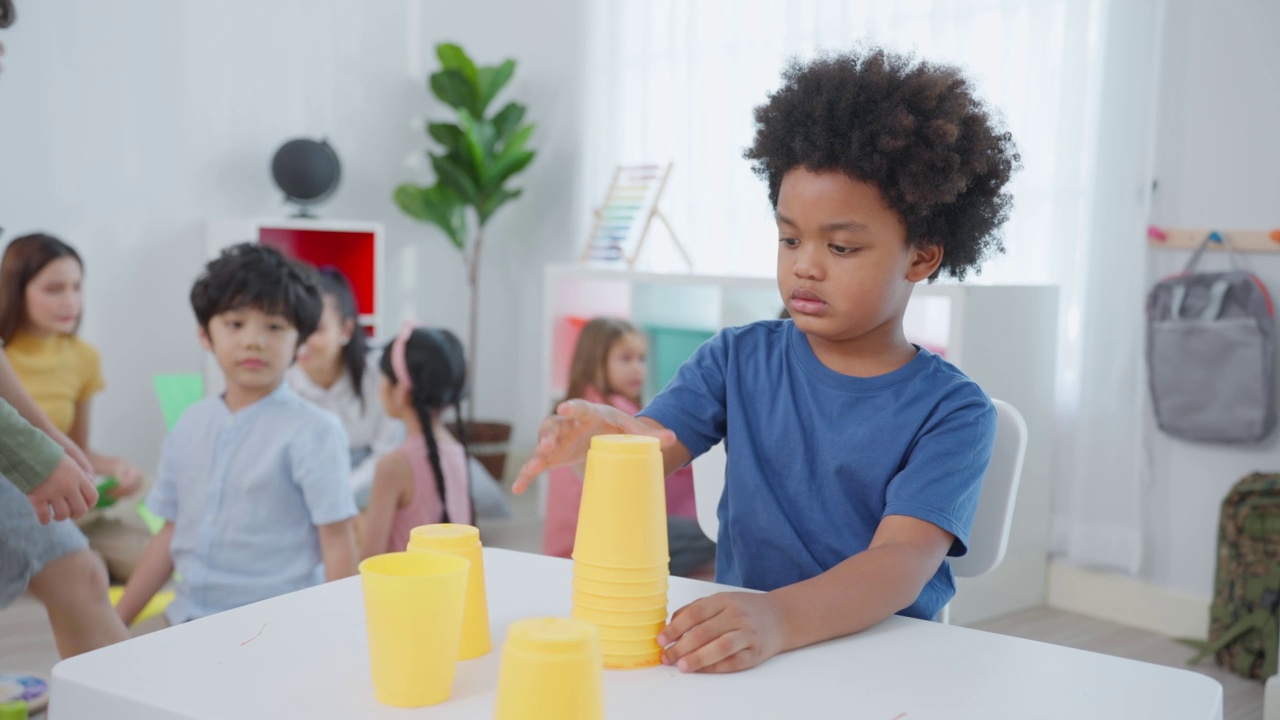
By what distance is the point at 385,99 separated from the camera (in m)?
4.86

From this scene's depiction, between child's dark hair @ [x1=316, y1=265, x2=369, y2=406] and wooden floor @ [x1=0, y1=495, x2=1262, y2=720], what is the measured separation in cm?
115

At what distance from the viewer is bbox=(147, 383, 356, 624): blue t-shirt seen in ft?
6.11

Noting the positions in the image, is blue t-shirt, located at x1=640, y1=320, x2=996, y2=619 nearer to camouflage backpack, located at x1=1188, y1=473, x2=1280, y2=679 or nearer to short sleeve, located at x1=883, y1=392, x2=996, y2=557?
short sleeve, located at x1=883, y1=392, x2=996, y2=557

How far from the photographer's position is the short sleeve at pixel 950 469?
3.77 feet

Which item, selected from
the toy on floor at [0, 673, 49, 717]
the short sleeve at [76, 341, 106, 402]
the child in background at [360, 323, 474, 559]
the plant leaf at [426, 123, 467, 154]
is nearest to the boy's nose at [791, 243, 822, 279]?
the child in background at [360, 323, 474, 559]

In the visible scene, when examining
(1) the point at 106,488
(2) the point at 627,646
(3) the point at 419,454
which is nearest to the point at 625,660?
(2) the point at 627,646

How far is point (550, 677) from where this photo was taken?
702 mm

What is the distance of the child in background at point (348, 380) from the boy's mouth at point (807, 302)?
8.14 ft

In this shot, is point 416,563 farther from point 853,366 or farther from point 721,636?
point 853,366

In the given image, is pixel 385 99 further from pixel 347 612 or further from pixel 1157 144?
pixel 347 612

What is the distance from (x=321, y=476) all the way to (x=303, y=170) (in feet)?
8.48

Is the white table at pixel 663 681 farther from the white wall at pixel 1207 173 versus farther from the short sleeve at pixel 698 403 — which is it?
the white wall at pixel 1207 173

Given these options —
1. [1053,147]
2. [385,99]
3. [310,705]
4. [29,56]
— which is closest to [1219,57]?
[1053,147]

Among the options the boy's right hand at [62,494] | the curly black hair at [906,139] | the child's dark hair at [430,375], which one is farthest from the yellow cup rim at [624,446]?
the child's dark hair at [430,375]
